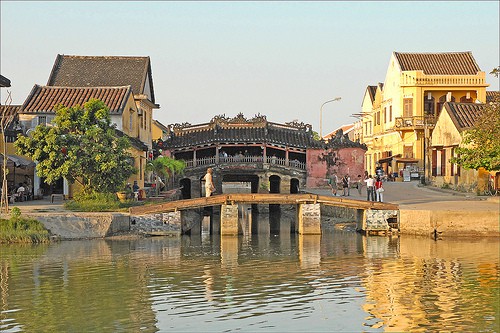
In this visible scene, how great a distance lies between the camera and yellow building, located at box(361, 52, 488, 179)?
232ft

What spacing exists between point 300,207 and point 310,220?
0.80 meters

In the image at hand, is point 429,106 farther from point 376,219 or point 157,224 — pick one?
point 157,224

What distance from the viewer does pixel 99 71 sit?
6056cm

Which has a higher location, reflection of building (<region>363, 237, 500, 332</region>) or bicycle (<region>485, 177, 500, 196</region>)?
bicycle (<region>485, 177, 500, 196</region>)

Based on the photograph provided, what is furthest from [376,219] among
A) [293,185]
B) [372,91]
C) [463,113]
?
[372,91]

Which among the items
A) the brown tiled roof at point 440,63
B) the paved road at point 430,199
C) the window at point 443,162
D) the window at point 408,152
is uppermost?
the brown tiled roof at point 440,63

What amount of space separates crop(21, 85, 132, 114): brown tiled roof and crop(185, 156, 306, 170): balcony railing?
47.9 feet

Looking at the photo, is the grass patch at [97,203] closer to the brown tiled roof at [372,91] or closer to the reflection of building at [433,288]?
the reflection of building at [433,288]

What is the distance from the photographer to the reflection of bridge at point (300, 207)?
1409 inches

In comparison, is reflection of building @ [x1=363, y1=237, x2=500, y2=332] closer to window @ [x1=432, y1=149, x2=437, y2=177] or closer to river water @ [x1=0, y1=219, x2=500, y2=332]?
river water @ [x1=0, y1=219, x2=500, y2=332]

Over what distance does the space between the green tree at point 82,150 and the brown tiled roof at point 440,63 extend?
4151 centimetres

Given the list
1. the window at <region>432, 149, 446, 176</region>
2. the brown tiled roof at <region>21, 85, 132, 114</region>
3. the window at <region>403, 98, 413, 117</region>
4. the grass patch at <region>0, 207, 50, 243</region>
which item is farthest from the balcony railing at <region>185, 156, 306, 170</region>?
the grass patch at <region>0, 207, 50, 243</region>

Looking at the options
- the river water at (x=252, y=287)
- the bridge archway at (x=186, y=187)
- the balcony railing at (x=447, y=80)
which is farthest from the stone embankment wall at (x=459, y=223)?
the balcony railing at (x=447, y=80)

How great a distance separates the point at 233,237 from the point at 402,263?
11.5m
